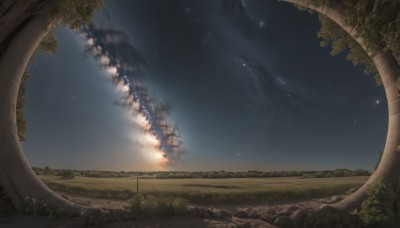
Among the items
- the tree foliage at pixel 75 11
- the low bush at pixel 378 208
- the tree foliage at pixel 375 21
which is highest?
the tree foliage at pixel 75 11

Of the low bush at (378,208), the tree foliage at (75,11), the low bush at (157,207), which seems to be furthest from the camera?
the tree foliage at (75,11)

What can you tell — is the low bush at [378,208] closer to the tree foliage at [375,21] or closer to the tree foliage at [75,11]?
the tree foliage at [375,21]

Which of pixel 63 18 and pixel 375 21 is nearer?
pixel 375 21

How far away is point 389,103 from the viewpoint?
52.9ft

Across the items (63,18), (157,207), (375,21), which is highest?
(63,18)

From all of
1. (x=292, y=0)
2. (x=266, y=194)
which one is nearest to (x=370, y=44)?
(x=292, y=0)

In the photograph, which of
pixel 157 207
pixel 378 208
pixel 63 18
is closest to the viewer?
pixel 378 208

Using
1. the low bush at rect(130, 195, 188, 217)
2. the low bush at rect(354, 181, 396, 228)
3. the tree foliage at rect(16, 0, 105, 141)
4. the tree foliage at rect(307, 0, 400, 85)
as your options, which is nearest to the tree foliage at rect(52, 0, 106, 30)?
the tree foliage at rect(16, 0, 105, 141)

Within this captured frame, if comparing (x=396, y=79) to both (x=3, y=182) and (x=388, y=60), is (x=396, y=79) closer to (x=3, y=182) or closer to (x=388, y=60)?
(x=388, y=60)

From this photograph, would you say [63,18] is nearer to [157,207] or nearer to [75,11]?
[75,11]

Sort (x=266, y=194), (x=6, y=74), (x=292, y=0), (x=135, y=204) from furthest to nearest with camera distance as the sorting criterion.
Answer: (x=266, y=194)
(x=292, y=0)
(x=6, y=74)
(x=135, y=204)

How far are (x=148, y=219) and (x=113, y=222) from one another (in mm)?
1455

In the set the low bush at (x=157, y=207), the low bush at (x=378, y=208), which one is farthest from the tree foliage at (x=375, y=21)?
the low bush at (x=157, y=207)

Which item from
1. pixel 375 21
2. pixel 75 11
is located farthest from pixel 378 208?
pixel 75 11
